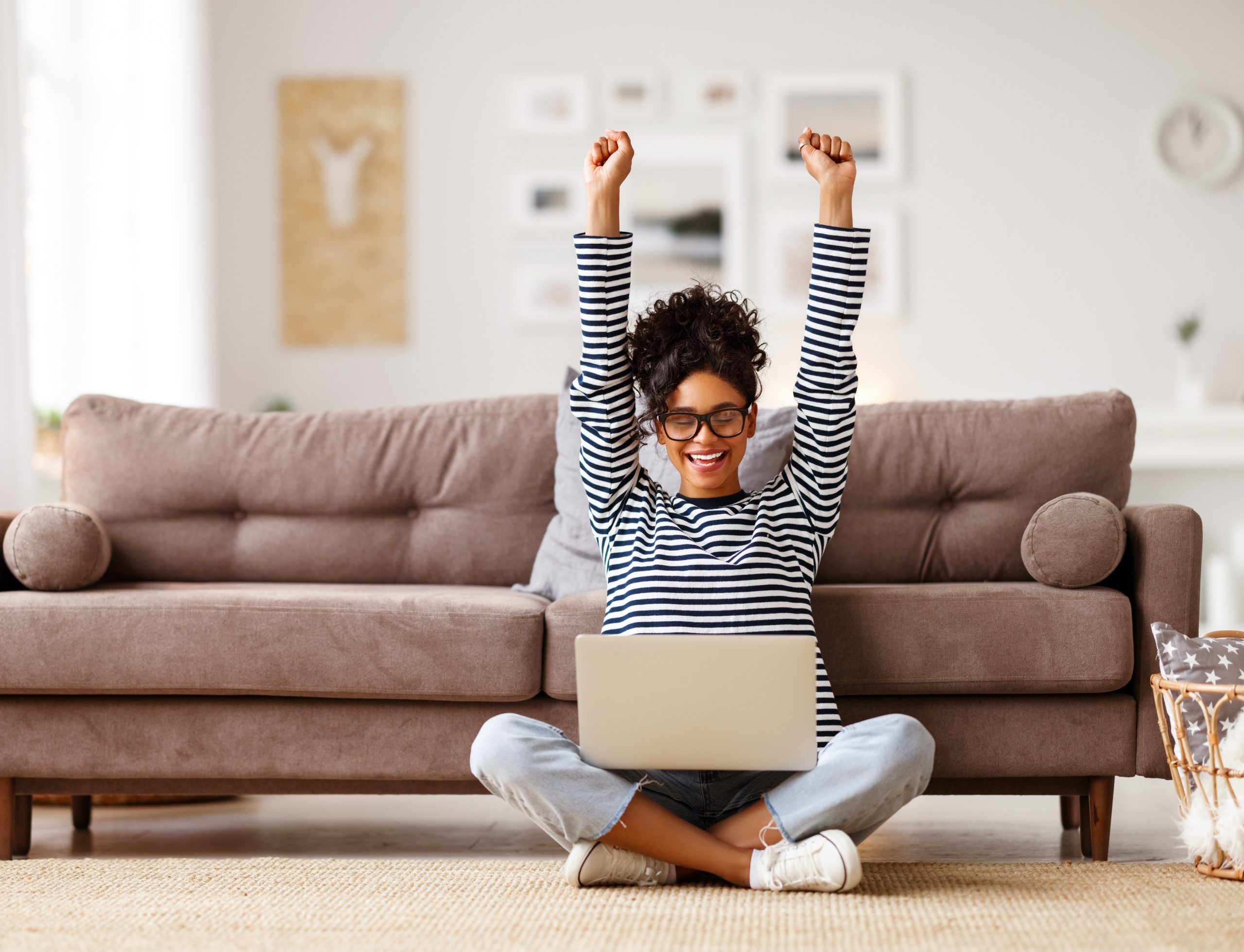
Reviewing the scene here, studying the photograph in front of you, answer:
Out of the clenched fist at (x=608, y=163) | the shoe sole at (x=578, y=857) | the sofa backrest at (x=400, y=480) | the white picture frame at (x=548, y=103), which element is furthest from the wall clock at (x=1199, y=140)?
the shoe sole at (x=578, y=857)

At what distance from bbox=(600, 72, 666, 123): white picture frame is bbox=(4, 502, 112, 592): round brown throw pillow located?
3.14 metres

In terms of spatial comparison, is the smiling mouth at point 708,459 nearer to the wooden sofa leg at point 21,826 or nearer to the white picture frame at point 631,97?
A: the wooden sofa leg at point 21,826

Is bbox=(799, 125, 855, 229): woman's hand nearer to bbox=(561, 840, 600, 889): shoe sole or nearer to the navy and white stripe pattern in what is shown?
the navy and white stripe pattern

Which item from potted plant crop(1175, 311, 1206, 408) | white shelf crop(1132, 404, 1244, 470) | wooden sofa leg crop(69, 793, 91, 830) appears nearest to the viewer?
wooden sofa leg crop(69, 793, 91, 830)

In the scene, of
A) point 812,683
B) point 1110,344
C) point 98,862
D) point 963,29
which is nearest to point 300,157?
point 963,29

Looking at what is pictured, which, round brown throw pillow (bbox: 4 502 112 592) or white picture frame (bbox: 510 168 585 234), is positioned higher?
white picture frame (bbox: 510 168 585 234)

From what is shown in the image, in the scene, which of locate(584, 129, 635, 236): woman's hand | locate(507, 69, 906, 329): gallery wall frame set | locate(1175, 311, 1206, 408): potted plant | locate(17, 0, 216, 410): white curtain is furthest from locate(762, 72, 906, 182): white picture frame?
locate(584, 129, 635, 236): woman's hand

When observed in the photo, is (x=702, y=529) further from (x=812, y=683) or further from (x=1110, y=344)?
(x=1110, y=344)

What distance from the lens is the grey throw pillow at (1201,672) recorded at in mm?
1577

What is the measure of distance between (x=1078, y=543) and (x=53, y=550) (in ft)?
5.33

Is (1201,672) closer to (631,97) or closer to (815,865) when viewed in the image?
(815,865)

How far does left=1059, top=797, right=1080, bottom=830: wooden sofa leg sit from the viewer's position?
83.1 inches

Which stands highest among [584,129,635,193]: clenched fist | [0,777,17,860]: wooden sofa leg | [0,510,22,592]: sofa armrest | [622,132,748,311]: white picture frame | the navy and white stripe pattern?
[622,132,748,311]: white picture frame

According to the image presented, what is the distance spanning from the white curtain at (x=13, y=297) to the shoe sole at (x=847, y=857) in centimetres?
213
